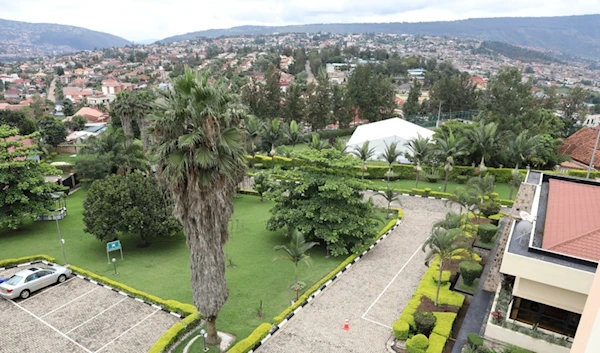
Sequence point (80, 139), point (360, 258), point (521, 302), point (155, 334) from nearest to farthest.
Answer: point (521, 302) < point (155, 334) < point (360, 258) < point (80, 139)

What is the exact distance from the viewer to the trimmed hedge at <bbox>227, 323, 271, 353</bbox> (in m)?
12.1

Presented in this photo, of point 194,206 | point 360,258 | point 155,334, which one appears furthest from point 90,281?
point 360,258

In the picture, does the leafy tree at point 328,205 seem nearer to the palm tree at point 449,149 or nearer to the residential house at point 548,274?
the residential house at point 548,274

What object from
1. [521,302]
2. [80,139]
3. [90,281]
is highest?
[521,302]

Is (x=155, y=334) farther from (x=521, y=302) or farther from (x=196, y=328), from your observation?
(x=521, y=302)

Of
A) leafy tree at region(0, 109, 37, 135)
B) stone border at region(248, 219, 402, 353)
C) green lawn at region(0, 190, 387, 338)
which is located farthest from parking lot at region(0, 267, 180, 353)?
leafy tree at region(0, 109, 37, 135)

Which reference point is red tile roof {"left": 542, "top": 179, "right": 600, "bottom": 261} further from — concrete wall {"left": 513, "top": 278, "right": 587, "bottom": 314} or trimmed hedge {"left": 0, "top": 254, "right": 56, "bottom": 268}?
trimmed hedge {"left": 0, "top": 254, "right": 56, "bottom": 268}

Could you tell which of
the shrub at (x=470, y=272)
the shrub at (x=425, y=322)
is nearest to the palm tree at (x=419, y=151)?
the shrub at (x=470, y=272)

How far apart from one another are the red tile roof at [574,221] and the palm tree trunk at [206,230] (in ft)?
31.9

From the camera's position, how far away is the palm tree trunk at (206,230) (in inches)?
415

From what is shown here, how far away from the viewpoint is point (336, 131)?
55.1m

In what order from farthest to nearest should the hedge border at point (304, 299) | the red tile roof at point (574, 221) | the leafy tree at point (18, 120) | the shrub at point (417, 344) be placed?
the leafy tree at point (18, 120) → the hedge border at point (304, 299) → the shrub at point (417, 344) → the red tile roof at point (574, 221)

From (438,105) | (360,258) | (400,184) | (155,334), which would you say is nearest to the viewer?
(155,334)

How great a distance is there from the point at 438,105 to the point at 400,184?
31.6 metres
